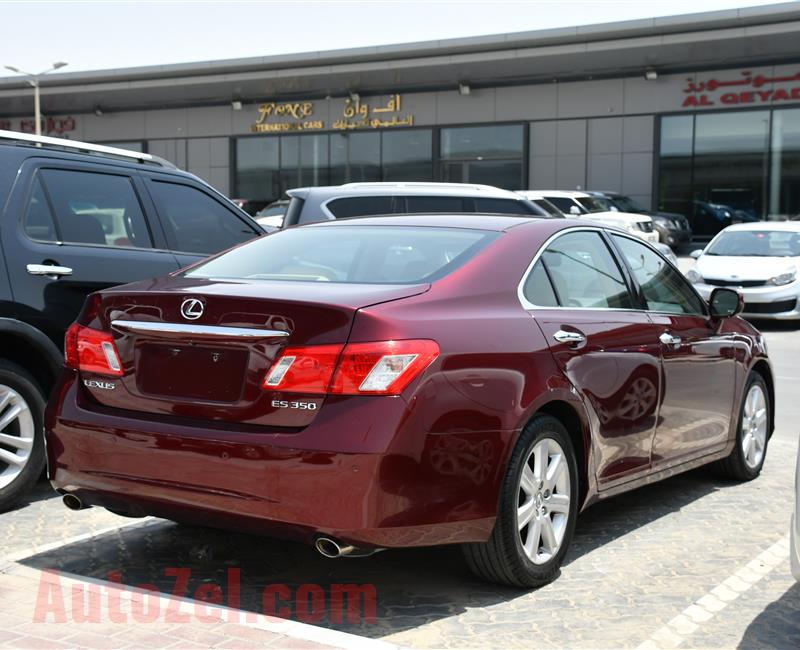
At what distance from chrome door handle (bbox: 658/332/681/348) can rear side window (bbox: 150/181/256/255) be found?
297 cm

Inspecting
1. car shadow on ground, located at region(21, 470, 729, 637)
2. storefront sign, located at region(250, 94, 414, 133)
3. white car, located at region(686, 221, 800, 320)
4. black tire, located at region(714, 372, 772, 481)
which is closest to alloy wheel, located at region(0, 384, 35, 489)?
car shadow on ground, located at region(21, 470, 729, 637)

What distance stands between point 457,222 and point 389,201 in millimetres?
7023

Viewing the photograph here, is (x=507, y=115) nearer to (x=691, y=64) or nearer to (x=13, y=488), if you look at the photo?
(x=691, y=64)

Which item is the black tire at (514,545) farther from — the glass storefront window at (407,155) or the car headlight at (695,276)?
the glass storefront window at (407,155)

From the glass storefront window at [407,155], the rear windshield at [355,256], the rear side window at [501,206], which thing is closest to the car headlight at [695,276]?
the rear side window at [501,206]

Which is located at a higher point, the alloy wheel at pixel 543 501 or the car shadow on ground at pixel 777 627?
the alloy wheel at pixel 543 501

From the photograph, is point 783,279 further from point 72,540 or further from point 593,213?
point 72,540

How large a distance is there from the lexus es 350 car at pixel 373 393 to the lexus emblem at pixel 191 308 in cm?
1

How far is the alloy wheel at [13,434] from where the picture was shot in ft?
18.8

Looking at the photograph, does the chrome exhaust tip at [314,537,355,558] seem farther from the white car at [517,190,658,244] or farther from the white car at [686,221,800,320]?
the white car at [517,190,658,244]

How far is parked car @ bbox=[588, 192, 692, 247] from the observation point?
28.5 metres

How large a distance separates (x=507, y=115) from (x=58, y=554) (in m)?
34.4

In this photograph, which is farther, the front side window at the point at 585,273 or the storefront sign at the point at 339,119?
the storefront sign at the point at 339,119

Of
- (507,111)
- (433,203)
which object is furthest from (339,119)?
(433,203)
